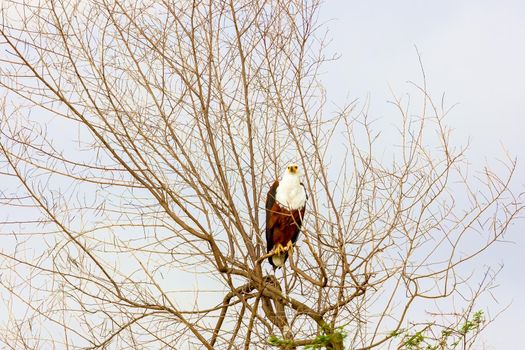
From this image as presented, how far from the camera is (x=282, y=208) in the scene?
23.7 feet

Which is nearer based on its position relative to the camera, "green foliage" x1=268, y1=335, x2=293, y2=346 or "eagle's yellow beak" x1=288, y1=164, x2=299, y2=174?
"green foliage" x1=268, y1=335, x2=293, y2=346

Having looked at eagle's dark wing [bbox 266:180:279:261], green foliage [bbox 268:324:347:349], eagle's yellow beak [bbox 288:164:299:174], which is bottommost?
green foliage [bbox 268:324:347:349]

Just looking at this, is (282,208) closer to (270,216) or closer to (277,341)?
(270,216)

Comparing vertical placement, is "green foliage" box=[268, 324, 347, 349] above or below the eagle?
below

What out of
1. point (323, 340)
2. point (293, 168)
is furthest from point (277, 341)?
point (293, 168)

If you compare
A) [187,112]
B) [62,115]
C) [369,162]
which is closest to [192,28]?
[187,112]

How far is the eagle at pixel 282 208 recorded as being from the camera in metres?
6.98

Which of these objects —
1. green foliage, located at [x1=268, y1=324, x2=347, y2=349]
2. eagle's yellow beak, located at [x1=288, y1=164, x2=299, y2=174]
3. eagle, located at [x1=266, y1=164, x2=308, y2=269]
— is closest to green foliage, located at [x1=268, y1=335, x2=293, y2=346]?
green foliage, located at [x1=268, y1=324, x2=347, y2=349]

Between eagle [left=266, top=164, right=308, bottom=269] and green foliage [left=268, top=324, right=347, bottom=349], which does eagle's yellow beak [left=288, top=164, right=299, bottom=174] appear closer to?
eagle [left=266, top=164, right=308, bottom=269]

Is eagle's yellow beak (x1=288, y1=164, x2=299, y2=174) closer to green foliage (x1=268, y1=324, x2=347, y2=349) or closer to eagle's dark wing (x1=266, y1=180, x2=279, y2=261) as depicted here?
eagle's dark wing (x1=266, y1=180, x2=279, y2=261)

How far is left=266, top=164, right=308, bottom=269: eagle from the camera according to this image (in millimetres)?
6980

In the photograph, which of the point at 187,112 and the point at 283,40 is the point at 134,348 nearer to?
the point at 187,112

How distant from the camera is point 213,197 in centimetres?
631

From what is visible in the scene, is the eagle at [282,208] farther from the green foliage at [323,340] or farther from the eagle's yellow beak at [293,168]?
the green foliage at [323,340]
